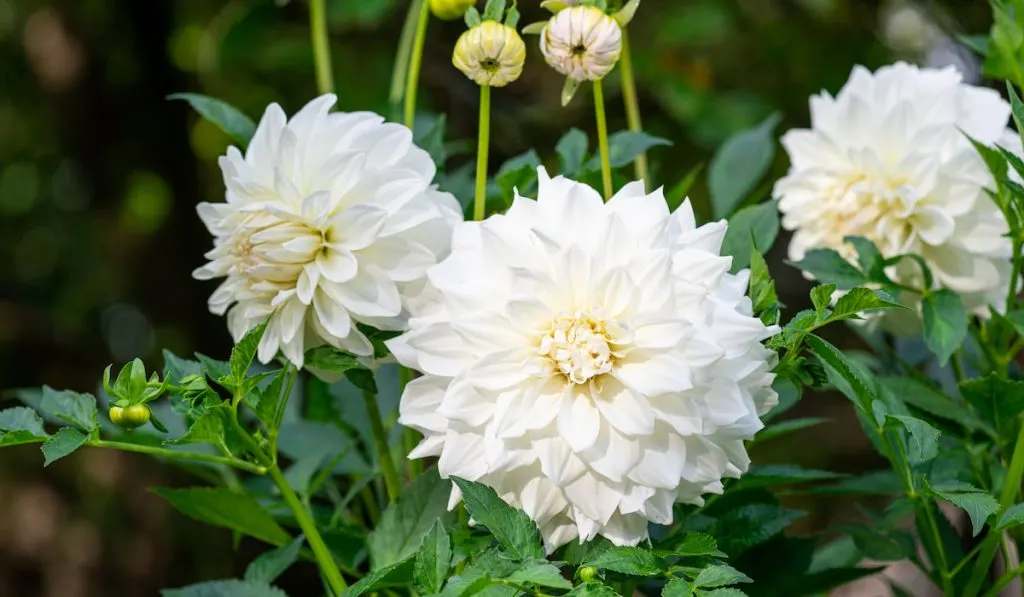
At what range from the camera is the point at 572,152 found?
46cm

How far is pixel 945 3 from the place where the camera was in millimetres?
795

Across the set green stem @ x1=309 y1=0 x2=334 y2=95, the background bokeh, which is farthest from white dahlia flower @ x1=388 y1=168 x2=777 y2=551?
the background bokeh

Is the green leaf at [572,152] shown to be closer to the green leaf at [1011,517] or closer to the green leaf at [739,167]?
the green leaf at [739,167]

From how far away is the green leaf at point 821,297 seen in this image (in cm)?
33

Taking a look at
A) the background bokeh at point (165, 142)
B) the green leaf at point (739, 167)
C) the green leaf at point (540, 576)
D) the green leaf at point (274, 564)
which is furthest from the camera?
the background bokeh at point (165, 142)

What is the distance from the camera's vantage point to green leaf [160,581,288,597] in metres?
0.40

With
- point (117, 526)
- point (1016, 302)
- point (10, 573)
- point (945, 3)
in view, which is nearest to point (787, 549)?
point (1016, 302)

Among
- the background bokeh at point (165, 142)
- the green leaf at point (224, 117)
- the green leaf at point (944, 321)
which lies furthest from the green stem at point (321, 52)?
the background bokeh at point (165, 142)

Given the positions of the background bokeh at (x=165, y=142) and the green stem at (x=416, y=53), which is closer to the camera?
the green stem at (x=416, y=53)

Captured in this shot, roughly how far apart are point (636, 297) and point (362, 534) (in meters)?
0.18

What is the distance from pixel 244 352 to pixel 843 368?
18 centimetres

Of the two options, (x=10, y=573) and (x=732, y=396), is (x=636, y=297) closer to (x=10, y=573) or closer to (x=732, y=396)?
(x=732, y=396)

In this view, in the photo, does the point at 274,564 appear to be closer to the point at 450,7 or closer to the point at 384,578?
the point at 384,578

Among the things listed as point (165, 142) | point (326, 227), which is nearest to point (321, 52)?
point (326, 227)
